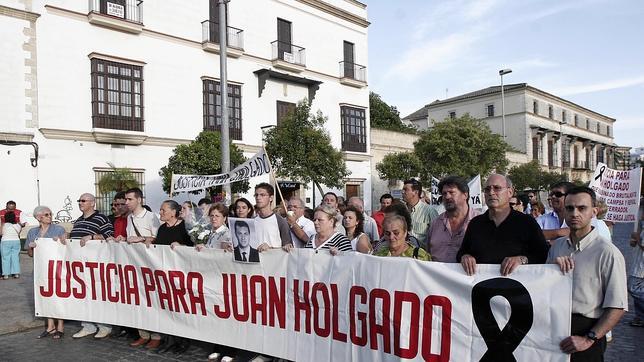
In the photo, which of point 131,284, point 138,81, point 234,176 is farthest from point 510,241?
point 138,81

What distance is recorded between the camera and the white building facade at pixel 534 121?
5738 centimetres

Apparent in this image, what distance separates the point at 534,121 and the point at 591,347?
59561 mm

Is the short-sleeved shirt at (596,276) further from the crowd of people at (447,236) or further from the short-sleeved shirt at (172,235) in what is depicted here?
the short-sleeved shirt at (172,235)

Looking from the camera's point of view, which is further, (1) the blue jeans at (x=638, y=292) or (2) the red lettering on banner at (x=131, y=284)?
(1) the blue jeans at (x=638, y=292)

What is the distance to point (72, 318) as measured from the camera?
689 cm

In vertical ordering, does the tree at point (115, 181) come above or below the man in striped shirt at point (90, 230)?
above

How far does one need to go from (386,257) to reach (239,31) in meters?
21.1

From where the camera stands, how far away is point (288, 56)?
26344 millimetres

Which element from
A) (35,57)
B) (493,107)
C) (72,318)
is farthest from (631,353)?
(493,107)

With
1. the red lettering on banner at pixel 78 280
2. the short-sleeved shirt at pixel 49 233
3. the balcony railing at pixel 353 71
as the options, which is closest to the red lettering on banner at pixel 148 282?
the red lettering on banner at pixel 78 280

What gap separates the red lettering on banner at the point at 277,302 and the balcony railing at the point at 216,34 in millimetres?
19010

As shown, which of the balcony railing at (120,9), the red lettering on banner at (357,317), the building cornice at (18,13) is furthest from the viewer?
the balcony railing at (120,9)

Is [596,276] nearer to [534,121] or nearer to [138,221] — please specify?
[138,221]

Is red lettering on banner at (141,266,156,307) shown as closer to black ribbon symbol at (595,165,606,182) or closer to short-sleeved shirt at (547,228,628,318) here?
short-sleeved shirt at (547,228,628,318)
